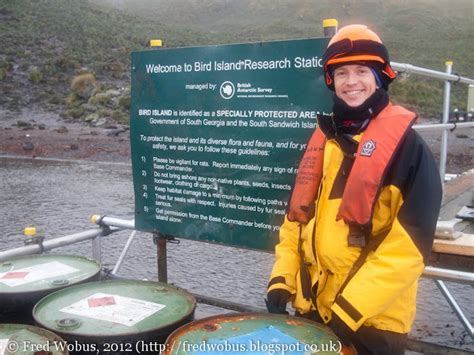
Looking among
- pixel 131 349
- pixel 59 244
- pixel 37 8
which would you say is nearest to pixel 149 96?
pixel 59 244

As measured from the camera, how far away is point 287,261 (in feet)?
8.73

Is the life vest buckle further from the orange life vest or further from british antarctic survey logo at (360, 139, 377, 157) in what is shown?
british antarctic survey logo at (360, 139, 377, 157)

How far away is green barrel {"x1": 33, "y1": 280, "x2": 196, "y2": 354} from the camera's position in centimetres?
247

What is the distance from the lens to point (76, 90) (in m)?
25.1

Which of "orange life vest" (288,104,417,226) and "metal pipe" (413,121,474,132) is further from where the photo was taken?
"metal pipe" (413,121,474,132)

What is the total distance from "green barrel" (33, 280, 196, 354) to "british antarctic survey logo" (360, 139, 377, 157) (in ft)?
3.69

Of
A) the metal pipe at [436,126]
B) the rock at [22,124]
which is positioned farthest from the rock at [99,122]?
the metal pipe at [436,126]

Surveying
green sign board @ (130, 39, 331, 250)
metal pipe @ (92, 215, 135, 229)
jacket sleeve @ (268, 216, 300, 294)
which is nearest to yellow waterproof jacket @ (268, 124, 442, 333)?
jacket sleeve @ (268, 216, 300, 294)

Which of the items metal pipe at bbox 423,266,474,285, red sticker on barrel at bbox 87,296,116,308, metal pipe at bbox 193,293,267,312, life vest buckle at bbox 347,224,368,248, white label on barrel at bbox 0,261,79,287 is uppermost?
life vest buckle at bbox 347,224,368,248

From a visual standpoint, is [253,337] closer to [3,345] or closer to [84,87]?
[3,345]

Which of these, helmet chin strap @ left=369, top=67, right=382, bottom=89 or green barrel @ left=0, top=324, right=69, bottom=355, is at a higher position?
helmet chin strap @ left=369, top=67, right=382, bottom=89

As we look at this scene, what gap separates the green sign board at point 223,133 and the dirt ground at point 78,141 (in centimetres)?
1003

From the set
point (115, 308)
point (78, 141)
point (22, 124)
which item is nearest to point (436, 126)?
point (115, 308)

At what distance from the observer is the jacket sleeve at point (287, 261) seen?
2641 mm
